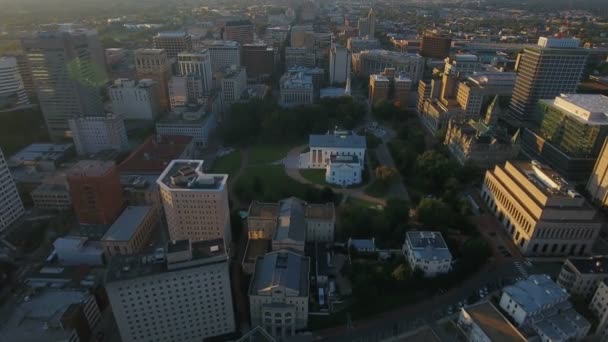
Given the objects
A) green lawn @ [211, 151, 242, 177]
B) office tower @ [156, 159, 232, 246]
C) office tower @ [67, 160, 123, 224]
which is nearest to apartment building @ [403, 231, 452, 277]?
office tower @ [156, 159, 232, 246]

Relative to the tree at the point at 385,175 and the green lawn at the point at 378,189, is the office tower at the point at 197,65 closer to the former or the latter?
the green lawn at the point at 378,189

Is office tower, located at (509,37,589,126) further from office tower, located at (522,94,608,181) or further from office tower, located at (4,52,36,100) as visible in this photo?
office tower, located at (4,52,36,100)

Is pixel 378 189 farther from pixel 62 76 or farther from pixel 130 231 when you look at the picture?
pixel 62 76

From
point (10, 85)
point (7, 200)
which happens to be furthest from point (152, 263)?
point (10, 85)

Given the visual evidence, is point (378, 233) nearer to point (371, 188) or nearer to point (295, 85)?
point (371, 188)

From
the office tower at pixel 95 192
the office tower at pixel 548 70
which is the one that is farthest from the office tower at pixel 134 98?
the office tower at pixel 548 70

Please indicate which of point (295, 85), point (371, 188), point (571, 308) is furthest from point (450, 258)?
point (295, 85)

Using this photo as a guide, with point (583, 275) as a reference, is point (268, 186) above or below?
below
